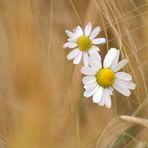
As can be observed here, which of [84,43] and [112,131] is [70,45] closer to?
[84,43]

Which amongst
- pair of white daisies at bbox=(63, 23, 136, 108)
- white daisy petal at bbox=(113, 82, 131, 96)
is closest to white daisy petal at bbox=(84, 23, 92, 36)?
pair of white daisies at bbox=(63, 23, 136, 108)

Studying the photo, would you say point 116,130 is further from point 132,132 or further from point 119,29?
point 119,29

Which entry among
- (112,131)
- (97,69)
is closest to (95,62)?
(97,69)

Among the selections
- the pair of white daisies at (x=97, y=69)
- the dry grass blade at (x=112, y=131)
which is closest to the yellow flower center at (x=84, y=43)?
the pair of white daisies at (x=97, y=69)

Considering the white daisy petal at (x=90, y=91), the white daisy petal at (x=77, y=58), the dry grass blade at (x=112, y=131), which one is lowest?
the dry grass blade at (x=112, y=131)

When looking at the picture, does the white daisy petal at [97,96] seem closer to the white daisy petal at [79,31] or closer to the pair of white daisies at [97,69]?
the pair of white daisies at [97,69]

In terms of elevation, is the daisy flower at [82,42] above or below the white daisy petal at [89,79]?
above
